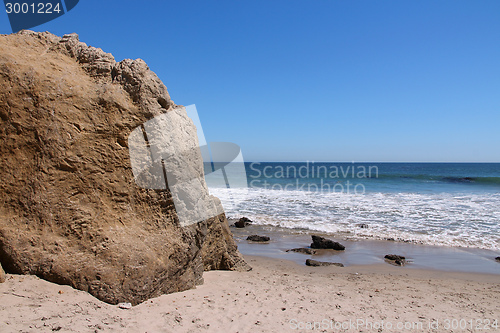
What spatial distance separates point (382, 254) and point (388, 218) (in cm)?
511

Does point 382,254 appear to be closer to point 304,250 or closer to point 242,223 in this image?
point 304,250

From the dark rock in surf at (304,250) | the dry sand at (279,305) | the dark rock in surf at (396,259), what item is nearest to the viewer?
the dry sand at (279,305)

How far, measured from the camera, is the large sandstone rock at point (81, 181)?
336cm

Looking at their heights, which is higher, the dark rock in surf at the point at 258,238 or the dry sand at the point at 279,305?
the dry sand at the point at 279,305

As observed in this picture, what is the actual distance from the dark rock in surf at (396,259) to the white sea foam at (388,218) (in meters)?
2.26

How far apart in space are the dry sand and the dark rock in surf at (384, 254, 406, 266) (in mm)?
818

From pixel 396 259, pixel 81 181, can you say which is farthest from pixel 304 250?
pixel 81 181

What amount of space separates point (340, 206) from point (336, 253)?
8.01 metres

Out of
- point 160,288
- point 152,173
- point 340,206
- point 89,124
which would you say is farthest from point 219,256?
point 340,206

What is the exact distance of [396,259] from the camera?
7.85 m

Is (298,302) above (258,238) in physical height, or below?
above

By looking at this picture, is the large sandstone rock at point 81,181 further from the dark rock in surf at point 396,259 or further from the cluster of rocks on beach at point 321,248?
the dark rock in surf at point 396,259

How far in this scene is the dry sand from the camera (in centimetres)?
296

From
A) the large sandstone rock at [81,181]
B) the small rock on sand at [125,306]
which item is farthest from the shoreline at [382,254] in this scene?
the small rock on sand at [125,306]
